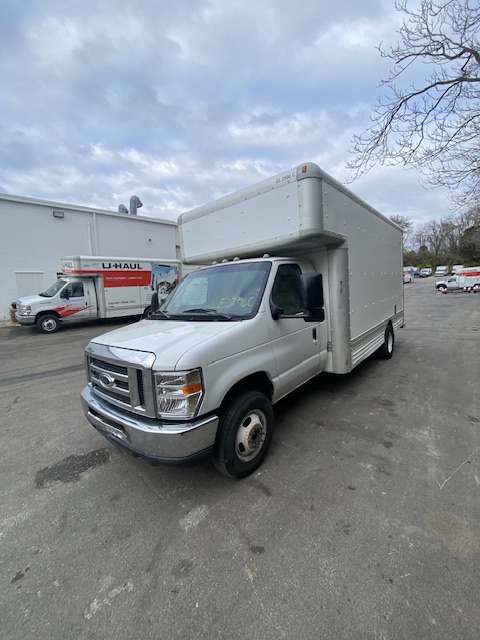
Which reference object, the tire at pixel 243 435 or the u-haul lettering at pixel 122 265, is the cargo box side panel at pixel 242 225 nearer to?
the tire at pixel 243 435

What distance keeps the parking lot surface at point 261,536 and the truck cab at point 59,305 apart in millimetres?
9706

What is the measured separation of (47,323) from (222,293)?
11.9 m

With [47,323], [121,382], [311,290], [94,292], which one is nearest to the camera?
[121,382]

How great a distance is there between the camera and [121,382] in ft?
8.57

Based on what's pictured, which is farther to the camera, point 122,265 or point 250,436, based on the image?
point 122,265

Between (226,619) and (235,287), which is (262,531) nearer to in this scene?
(226,619)

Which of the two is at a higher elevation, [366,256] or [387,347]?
[366,256]

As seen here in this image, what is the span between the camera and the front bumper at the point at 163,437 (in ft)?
7.46

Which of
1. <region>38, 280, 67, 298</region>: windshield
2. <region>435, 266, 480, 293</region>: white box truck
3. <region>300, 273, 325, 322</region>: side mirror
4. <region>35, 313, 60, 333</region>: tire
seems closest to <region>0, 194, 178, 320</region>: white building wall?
<region>38, 280, 67, 298</region>: windshield

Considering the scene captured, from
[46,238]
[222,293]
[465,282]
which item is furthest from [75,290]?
[465,282]

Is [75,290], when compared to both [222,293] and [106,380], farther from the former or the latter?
[106,380]

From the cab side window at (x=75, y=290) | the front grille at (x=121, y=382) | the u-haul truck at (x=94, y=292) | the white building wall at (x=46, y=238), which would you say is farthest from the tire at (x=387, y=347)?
the white building wall at (x=46, y=238)

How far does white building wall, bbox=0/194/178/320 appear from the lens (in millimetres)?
16688

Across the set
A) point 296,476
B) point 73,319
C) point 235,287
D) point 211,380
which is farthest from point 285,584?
point 73,319
